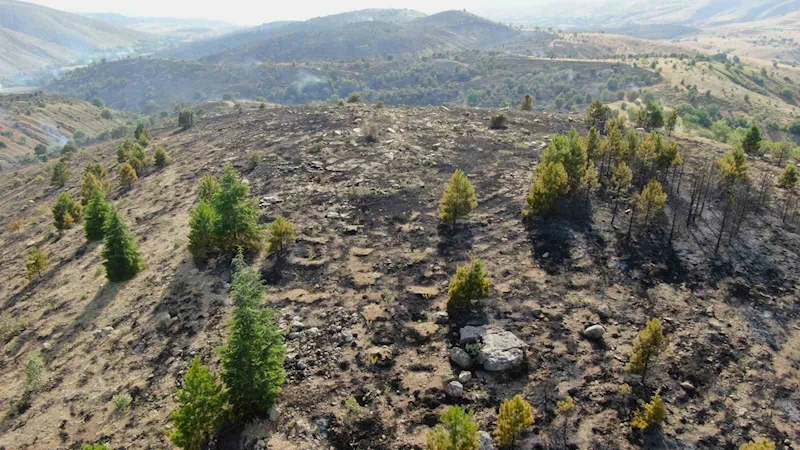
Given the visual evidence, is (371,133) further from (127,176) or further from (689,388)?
(689,388)

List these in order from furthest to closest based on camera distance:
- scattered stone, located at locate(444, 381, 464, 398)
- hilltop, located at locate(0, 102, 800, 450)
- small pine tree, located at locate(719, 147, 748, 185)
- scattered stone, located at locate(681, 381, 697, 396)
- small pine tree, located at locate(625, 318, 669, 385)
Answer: small pine tree, located at locate(719, 147, 748, 185), scattered stone, located at locate(444, 381, 464, 398), scattered stone, located at locate(681, 381, 697, 396), hilltop, located at locate(0, 102, 800, 450), small pine tree, located at locate(625, 318, 669, 385)

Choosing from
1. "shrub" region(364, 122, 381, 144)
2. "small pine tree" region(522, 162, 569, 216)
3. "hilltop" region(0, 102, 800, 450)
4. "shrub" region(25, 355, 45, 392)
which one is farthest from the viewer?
"shrub" region(364, 122, 381, 144)

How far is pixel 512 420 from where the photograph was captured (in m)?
11.9

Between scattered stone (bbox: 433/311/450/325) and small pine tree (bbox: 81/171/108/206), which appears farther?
small pine tree (bbox: 81/171/108/206)

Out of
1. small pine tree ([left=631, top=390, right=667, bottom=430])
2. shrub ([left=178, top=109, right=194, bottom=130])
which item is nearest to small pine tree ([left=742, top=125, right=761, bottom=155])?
small pine tree ([left=631, top=390, right=667, bottom=430])

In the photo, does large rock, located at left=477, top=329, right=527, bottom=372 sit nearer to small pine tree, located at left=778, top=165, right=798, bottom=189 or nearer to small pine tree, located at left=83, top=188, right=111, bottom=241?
small pine tree, located at left=778, top=165, right=798, bottom=189

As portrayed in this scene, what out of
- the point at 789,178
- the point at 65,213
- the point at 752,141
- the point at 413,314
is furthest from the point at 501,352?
the point at 65,213

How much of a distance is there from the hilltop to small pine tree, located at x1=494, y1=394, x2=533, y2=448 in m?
0.74

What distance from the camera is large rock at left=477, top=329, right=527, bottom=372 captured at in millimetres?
14695

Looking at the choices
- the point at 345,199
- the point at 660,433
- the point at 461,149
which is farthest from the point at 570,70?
the point at 660,433

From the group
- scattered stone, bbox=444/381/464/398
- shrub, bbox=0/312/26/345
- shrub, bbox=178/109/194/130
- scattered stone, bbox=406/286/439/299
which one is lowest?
shrub, bbox=0/312/26/345

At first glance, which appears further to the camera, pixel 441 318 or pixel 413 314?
pixel 413 314

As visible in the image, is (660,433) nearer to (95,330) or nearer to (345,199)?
(345,199)

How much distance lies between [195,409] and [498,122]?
1243 inches
